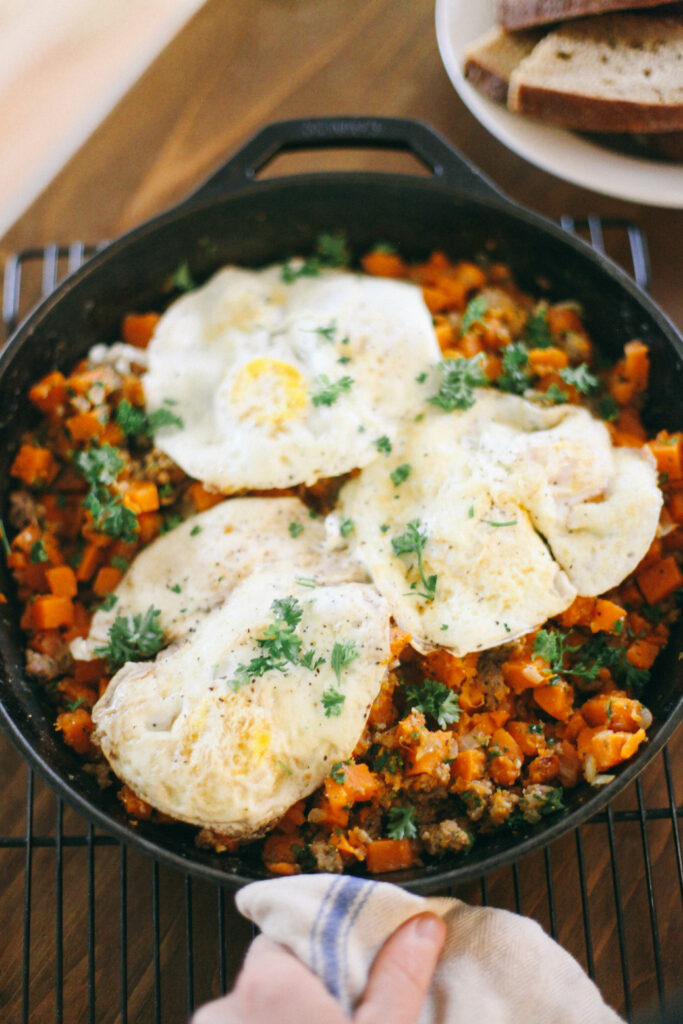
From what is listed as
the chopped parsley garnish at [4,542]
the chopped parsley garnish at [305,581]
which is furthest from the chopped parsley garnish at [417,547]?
the chopped parsley garnish at [4,542]

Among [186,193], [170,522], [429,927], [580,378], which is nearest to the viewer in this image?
[429,927]

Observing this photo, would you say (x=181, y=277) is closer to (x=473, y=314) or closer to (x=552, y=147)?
(x=473, y=314)

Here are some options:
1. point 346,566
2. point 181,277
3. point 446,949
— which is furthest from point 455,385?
point 446,949

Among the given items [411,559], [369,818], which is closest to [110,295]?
[411,559]

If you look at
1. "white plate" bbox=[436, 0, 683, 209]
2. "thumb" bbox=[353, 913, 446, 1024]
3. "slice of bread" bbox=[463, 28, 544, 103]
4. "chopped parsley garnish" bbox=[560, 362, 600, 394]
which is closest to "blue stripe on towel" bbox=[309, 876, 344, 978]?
"thumb" bbox=[353, 913, 446, 1024]

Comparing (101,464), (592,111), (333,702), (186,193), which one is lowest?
(333,702)

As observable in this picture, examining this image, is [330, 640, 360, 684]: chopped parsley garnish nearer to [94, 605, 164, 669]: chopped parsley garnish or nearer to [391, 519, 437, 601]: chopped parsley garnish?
[391, 519, 437, 601]: chopped parsley garnish

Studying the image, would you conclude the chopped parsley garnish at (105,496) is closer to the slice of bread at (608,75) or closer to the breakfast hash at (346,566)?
the breakfast hash at (346,566)
